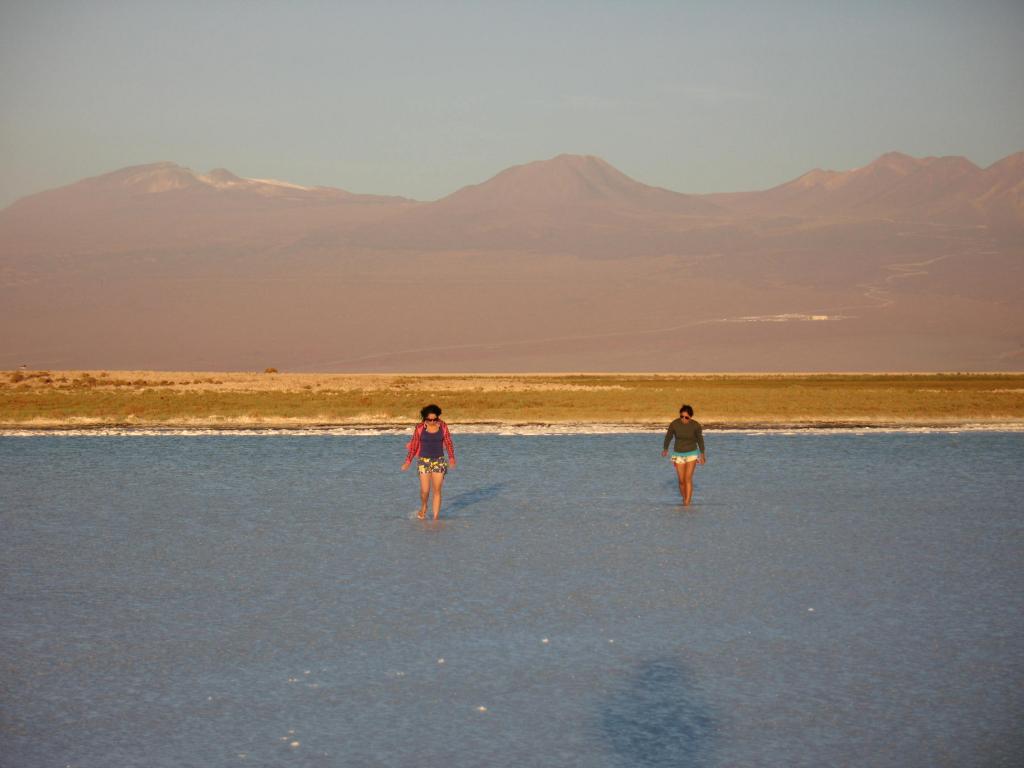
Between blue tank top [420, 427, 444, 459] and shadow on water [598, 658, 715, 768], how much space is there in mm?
7385

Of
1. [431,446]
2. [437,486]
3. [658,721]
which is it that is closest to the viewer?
[658,721]

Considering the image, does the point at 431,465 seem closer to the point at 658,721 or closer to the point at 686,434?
the point at 686,434

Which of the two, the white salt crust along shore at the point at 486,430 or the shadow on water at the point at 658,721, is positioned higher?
the white salt crust along shore at the point at 486,430

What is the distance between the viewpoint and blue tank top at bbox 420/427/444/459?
18000 mm

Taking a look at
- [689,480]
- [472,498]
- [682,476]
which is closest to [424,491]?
[472,498]

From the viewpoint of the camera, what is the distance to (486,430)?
36.6m

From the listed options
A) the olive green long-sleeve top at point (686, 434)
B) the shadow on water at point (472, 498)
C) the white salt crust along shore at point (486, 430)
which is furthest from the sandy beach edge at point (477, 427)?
the olive green long-sleeve top at point (686, 434)

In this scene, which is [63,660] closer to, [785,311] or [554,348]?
[554,348]

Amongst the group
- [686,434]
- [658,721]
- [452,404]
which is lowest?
[658,721]

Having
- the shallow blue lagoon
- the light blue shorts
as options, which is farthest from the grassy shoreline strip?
the light blue shorts

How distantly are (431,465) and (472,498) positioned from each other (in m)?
3.41

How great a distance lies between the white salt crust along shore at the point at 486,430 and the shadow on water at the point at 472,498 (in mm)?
12213

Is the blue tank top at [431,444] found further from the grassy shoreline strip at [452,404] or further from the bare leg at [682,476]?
the grassy shoreline strip at [452,404]

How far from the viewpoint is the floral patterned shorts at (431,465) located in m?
18.3
